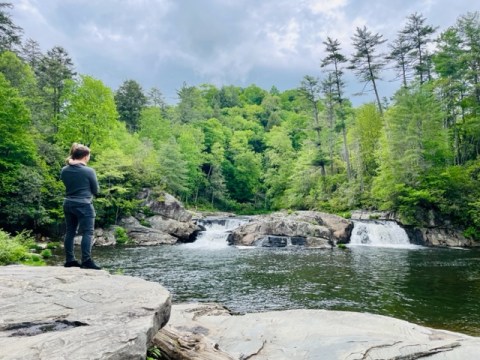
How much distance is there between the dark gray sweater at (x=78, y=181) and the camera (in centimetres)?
631

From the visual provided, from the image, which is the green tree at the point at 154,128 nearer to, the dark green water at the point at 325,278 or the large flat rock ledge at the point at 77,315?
the dark green water at the point at 325,278

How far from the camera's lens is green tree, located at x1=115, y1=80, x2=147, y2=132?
70.8 meters

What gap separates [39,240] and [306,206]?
30.7 metres

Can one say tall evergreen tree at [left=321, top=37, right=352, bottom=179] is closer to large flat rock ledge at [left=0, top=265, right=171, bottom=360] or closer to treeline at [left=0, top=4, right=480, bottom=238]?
treeline at [left=0, top=4, right=480, bottom=238]

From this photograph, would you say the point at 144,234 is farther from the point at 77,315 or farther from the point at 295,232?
the point at 77,315

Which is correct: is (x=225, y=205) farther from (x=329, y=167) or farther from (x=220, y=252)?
(x=220, y=252)

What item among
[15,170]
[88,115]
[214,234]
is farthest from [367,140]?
[15,170]

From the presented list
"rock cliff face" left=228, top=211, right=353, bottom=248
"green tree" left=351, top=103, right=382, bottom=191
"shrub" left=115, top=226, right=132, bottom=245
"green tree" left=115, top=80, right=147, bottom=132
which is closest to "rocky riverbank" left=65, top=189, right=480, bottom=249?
"rock cliff face" left=228, top=211, right=353, bottom=248

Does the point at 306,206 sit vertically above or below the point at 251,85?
below

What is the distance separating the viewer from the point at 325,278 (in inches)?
638

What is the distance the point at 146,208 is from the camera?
1335 inches

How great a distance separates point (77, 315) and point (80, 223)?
306 centimetres

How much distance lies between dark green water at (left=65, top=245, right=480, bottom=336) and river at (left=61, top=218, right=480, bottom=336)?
3cm

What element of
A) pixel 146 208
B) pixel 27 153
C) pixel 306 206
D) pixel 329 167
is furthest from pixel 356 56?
pixel 27 153
